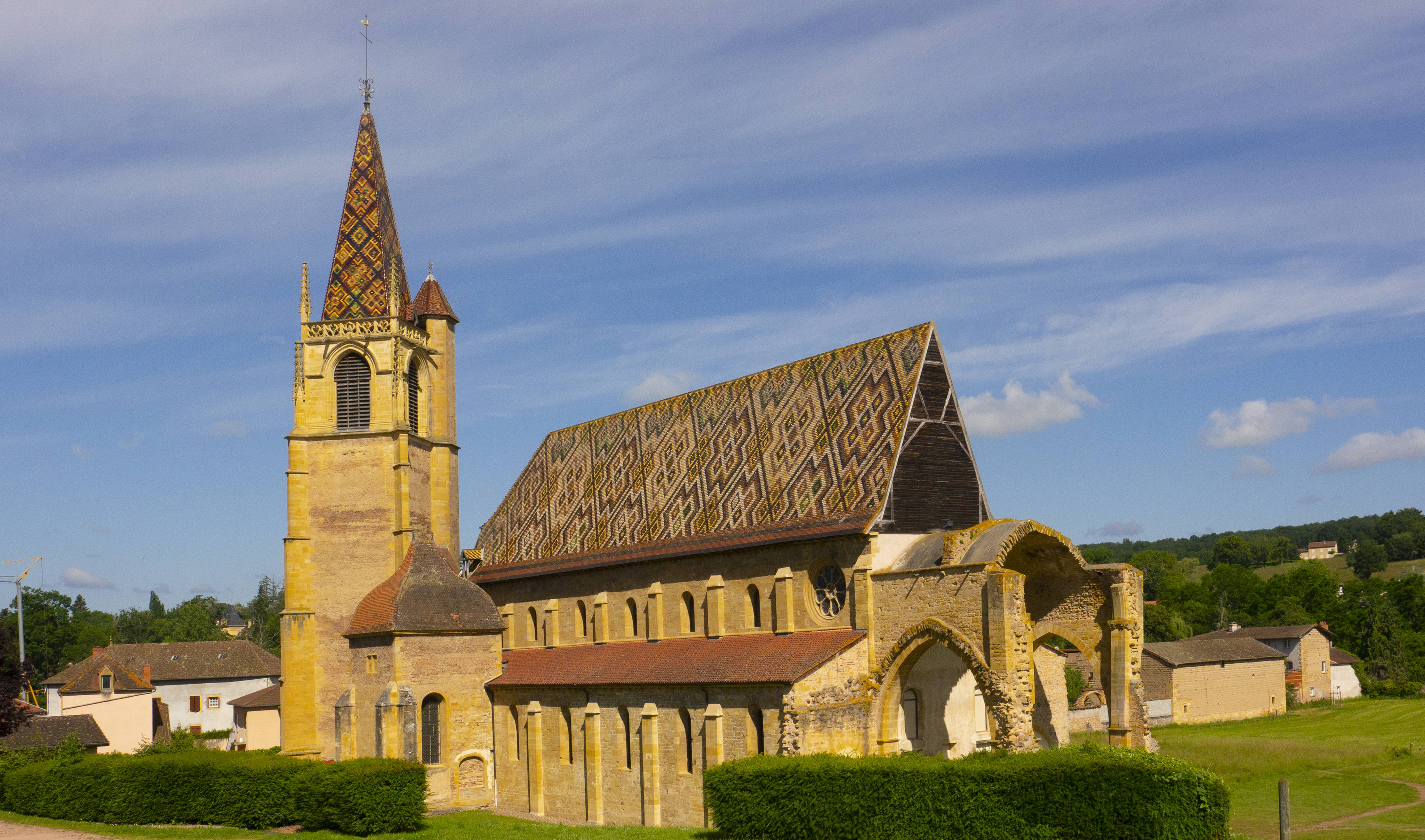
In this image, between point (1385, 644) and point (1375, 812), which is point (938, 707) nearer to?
point (1375, 812)

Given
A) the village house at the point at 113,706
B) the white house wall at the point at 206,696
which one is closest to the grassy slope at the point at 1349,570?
the white house wall at the point at 206,696

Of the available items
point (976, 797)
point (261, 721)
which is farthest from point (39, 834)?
point (261, 721)

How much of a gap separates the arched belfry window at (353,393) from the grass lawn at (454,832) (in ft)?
52.9

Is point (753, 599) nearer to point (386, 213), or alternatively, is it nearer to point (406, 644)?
point (406, 644)

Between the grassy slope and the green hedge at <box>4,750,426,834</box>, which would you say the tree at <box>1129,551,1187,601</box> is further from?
the green hedge at <box>4,750,426,834</box>

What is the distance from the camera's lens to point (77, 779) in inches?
1389

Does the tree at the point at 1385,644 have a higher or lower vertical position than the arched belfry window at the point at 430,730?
lower

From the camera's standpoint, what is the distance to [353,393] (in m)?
44.8

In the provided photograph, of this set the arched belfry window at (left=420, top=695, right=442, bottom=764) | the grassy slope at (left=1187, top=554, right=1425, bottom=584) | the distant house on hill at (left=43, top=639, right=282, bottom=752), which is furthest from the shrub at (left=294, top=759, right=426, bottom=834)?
the grassy slope at (left=1187, top=554, right=1425, bottom=584)

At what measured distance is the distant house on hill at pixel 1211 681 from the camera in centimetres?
7162

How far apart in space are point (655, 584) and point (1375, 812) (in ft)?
72.9

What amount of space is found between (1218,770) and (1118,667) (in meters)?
14.9

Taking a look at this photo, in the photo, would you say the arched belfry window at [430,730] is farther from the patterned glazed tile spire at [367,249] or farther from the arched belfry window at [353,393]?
the patterned glazed tile spire at [367,249]

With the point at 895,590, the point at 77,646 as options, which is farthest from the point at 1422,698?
the point at 77,646
